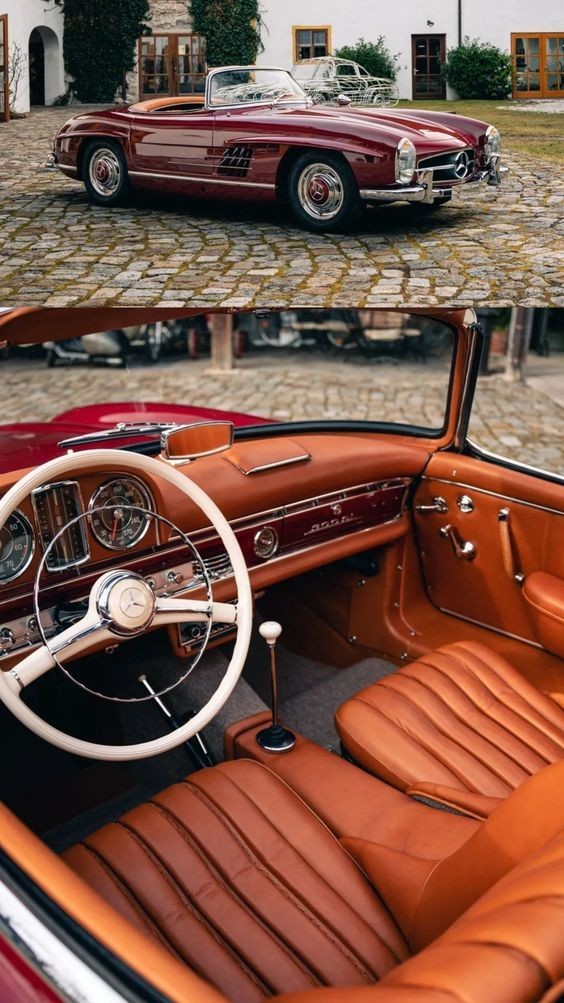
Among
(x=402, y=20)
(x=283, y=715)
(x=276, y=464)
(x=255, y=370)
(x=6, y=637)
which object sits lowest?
(x=283, y=715)

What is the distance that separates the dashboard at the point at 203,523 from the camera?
1775mm

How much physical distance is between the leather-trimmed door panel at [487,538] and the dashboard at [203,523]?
0.30 ft

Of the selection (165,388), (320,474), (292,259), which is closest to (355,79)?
(292,259)

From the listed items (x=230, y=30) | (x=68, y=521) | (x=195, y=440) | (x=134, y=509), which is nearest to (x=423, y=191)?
(x=230, y=30)

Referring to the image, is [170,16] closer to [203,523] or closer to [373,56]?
[373,56]

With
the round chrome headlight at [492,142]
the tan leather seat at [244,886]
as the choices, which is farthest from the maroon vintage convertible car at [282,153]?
the tan leather seat at [244,886]

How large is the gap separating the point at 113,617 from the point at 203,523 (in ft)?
1.63

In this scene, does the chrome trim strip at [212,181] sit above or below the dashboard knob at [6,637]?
above

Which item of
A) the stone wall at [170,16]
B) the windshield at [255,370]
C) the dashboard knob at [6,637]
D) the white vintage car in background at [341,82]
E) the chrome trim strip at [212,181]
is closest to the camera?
the dashboard knob at [6,637]

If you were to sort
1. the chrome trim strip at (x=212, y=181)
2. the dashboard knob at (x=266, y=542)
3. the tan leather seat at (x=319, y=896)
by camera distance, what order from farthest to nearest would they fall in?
the chrome trim strip at (x=212, y=181), the dashboard knob at (x=266, y=542), the tan leather seat at (x=319, y=896)

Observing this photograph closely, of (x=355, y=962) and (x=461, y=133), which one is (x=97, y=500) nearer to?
(x=355, y=962)

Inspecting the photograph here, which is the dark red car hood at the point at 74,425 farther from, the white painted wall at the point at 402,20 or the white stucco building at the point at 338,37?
the white painted wall at the point at 402,20

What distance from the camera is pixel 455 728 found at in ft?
6.30

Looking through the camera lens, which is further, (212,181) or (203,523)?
(212,181)
